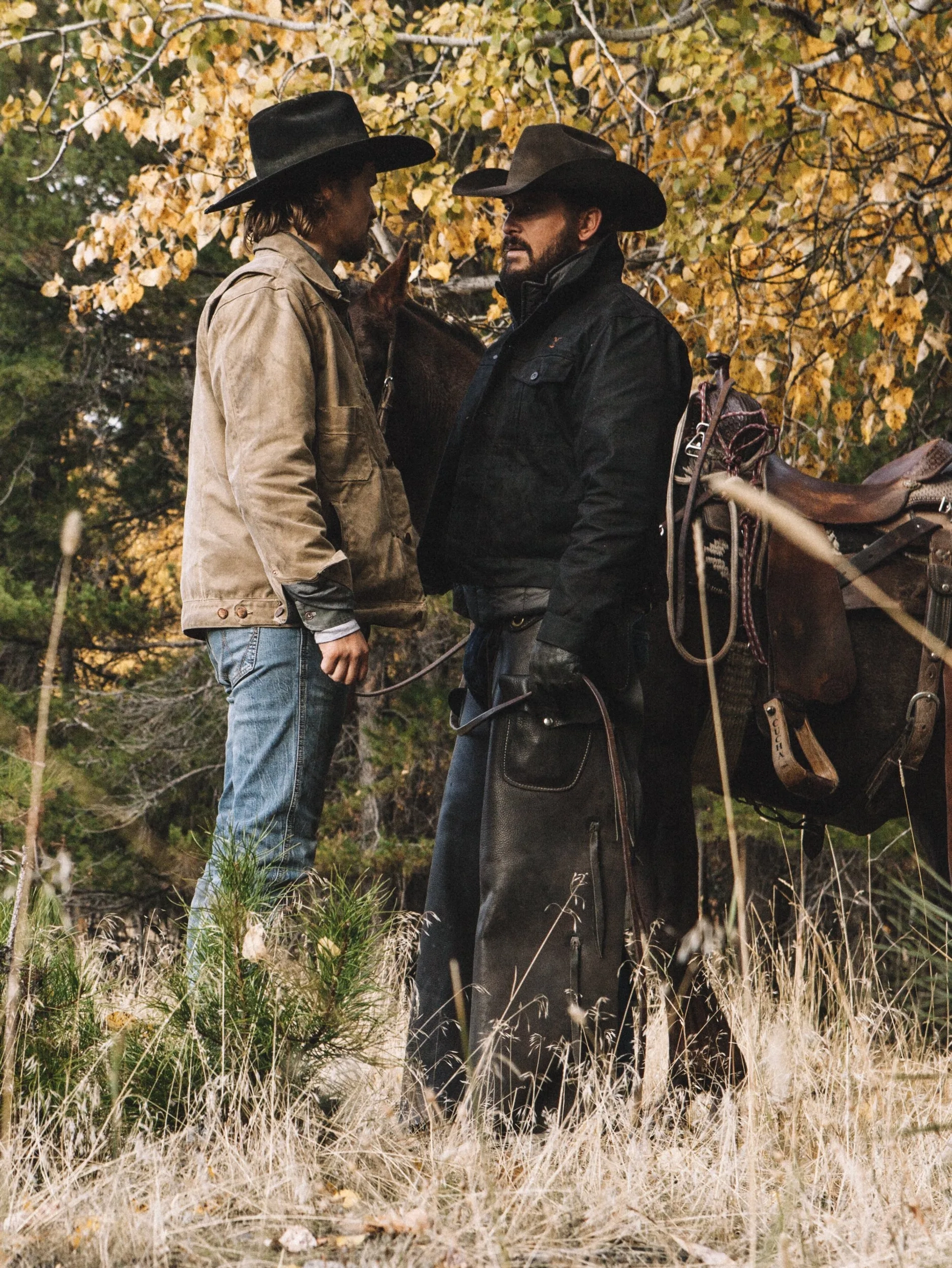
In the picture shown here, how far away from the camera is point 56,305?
10875 mm

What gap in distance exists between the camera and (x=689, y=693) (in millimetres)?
3684

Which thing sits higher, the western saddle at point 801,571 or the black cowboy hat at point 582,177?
the black cowboy hat at point 582,177

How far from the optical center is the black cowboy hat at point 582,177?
10.4ft

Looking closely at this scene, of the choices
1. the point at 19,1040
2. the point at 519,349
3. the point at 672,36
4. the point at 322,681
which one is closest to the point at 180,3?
the point at 672,36

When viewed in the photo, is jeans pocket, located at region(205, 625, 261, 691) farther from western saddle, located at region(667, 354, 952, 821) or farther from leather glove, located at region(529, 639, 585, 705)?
western saddle, located at region(667, 354, 952, 821)

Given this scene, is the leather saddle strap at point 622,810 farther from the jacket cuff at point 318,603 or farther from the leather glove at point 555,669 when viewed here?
the jacket cuff at point 318,603

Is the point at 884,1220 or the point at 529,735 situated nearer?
the point at 884,1220

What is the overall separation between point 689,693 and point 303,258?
5.12ft

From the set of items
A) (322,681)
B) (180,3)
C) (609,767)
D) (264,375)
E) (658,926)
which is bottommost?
(658,926)

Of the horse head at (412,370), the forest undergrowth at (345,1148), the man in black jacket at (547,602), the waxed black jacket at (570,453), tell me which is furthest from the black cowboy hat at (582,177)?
the forest undergrowth at (345,1148)

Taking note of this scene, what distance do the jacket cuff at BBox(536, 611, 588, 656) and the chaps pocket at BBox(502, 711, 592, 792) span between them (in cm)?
23

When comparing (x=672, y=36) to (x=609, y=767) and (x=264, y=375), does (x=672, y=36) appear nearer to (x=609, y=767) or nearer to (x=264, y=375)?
(x=264, y=375)

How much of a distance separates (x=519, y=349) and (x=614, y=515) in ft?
1.83

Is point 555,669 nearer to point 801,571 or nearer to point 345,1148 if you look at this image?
point 345,1148
